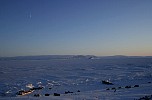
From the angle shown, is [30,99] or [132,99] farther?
[30,99]

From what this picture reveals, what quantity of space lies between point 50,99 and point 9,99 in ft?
18.0

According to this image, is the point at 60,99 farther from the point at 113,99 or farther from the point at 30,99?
the point at 113,99

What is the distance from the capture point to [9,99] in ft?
99.5

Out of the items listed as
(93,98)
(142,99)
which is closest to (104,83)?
(93,98)

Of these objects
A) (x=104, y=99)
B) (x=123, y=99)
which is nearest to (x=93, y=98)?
(x=104, y=99)

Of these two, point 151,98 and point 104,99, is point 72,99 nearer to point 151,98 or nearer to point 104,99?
point 104,99

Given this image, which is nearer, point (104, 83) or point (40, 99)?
point (40, 99)

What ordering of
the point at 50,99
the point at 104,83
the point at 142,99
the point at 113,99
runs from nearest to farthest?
the point at 142,99 < the point at 113,99 < the point at 50,99 < the point at 104,83

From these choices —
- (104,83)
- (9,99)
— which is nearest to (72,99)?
(9,99)

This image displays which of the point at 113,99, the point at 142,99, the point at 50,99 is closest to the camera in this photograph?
the point at 142,99

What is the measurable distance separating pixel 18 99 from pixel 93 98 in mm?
10017

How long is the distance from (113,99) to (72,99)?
209 inches

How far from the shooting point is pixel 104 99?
28.8m

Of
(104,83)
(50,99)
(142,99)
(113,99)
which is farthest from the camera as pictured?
(104,83)
